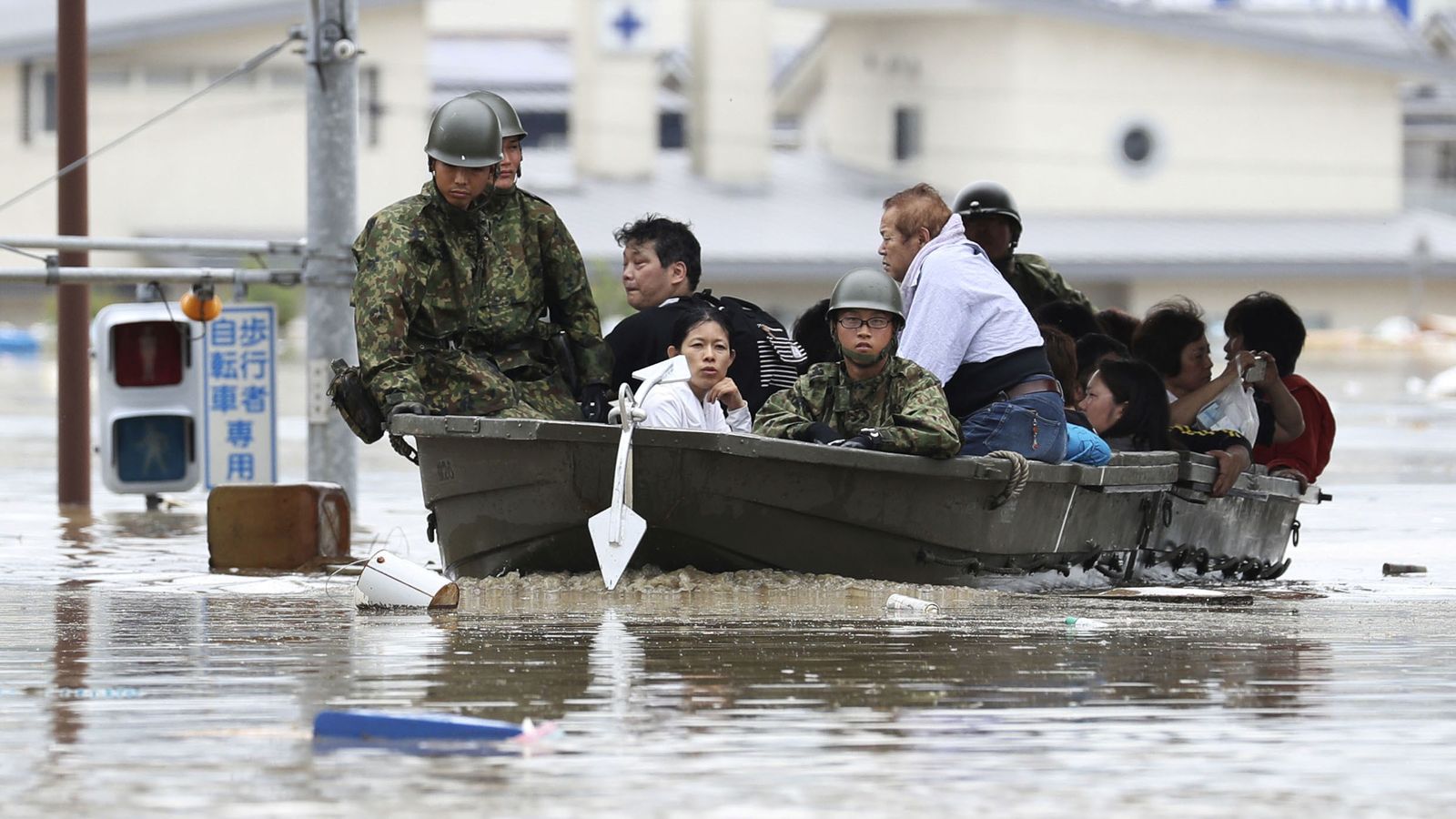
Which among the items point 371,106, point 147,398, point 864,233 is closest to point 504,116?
point 147,398

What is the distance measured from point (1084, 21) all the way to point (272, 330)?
50317 mm

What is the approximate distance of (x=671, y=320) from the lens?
1120 cm

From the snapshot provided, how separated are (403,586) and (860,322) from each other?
192 centimetres

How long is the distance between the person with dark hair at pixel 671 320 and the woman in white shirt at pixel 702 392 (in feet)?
1.34

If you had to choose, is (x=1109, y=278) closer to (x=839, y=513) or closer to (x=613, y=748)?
(x=839, y=513)

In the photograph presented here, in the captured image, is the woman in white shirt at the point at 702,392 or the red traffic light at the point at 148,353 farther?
the red traffic light at the point at 148,353

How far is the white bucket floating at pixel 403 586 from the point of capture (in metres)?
9.92

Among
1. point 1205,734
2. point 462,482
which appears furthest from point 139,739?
point 462,482

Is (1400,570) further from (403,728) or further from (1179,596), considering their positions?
(403,728)

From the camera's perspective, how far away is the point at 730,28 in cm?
6159

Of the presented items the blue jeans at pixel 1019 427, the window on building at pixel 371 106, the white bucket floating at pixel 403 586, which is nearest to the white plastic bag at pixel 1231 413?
the blue jeans at pixel 1019 427

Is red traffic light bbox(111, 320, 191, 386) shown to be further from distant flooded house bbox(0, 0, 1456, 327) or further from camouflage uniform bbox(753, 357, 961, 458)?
distant flooded house bbox(0, 0, 1456, 327)

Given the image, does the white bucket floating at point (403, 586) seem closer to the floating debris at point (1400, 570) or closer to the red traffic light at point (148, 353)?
the floating debris at point (1400, 570)

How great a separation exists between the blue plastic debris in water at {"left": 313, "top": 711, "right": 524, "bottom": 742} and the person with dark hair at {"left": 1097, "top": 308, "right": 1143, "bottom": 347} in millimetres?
7686
